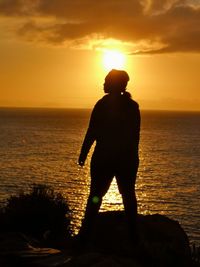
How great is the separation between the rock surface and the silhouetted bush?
1.95 meters

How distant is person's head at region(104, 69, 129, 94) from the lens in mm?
8219

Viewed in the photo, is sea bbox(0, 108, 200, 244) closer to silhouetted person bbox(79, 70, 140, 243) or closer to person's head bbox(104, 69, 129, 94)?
silhouetted person bbox(79, 70, 140, 243)

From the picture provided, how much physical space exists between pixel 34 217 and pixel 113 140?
17.4ft

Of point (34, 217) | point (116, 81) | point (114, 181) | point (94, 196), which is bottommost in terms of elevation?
point (114, 181)

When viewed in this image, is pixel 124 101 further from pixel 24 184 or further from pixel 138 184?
pixel 138 184

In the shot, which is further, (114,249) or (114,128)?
(114,249)

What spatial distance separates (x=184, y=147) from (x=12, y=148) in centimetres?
5088

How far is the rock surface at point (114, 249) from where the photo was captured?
6934mm

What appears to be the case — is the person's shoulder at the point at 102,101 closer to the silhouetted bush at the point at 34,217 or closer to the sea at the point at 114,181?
the silhouetted bush at the point at 34,217

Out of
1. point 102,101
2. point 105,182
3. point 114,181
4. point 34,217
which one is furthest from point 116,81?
point 114,181

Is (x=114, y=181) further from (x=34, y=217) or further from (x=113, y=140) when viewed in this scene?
A: (x=113, y=140)

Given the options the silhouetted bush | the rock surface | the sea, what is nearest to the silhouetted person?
the rock surface

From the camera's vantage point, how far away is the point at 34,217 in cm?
1270

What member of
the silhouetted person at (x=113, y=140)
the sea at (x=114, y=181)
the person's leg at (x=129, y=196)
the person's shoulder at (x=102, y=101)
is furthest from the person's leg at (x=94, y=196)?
the sea at (x=114, y=181)
